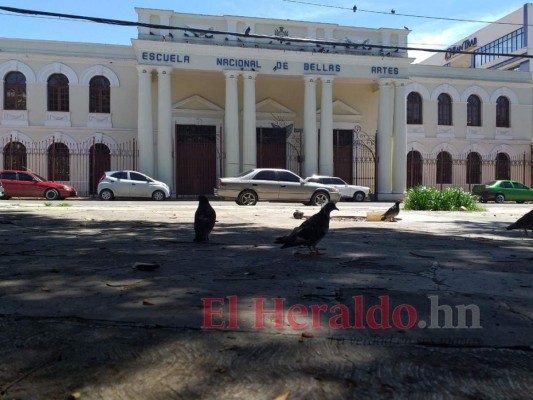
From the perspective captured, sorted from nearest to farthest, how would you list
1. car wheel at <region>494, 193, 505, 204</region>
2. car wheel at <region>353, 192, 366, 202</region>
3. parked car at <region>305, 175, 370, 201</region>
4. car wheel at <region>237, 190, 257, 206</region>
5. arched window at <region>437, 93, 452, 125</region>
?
car wheel at <region>237, 190, 257, 206</region> → parked car at <region>305, 175, 370, 201</region> → car wheel at <region>353, 192, 366, 202</region> → car wheel at <region>494, 193, 505, 204</region> → arched window at <region>437, 93, 452, 125</region>

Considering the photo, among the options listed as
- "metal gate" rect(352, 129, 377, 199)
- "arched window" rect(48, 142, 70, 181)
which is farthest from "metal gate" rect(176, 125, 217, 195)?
"metal gate" rect(352, 129, 377, 199)

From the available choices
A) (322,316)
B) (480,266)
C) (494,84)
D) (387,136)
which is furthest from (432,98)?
(322,316)

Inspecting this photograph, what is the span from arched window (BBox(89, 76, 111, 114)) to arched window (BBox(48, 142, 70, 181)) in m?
2.73

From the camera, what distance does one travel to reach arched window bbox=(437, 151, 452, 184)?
3231 centimetres

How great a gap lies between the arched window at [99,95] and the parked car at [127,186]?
7.15 m

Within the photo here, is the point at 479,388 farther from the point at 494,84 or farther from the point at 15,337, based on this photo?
the point at 494,84

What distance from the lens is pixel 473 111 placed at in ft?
108

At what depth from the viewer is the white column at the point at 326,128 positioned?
2698cm

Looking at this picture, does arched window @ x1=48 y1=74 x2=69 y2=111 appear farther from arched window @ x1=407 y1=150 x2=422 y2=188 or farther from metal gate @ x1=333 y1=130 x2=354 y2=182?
arched window @ x1=407 y1=150 x2=422 y2=188

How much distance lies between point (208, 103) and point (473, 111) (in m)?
17.9

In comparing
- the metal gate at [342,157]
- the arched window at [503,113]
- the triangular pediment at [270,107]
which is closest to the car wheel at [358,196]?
the metal gate at [342,157]

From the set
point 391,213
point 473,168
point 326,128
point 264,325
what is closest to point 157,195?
point 326,128

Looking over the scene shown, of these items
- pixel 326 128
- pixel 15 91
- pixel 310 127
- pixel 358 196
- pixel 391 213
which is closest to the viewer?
pixel 391 213

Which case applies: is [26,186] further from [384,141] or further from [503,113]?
[503,113]
